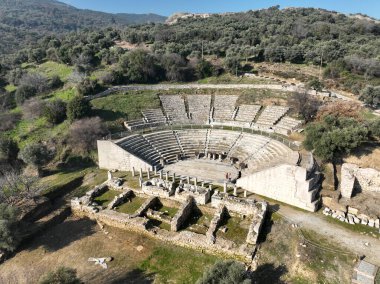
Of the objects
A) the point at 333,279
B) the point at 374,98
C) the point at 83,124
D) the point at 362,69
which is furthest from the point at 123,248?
the point at 362,69

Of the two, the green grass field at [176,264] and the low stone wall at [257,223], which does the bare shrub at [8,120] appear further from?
the low stone wall at [257,223]

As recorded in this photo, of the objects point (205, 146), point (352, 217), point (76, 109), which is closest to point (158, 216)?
point (205, 146)

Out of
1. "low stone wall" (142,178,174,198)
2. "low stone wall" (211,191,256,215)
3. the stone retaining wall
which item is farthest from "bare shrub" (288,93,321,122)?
"low stone wall" (142,178,174,198)

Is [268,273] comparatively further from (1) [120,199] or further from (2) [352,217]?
(1) [120,199]

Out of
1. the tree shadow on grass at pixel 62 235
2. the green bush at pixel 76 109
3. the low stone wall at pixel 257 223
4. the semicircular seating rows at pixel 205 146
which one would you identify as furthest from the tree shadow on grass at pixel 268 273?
the green bush at pixel 76 109

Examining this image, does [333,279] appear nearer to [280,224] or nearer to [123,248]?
[280,224]
